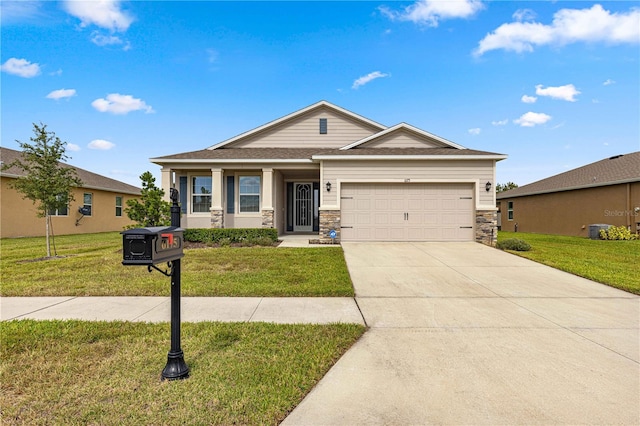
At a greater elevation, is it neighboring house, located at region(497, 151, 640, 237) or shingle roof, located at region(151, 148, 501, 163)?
shingle roof, located at region(151, 148, 501, 163)

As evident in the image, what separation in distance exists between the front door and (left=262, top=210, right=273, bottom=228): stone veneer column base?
321 cm

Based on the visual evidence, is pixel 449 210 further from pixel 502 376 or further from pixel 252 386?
pixel 252 386

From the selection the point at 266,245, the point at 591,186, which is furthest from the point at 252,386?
the point at 591,186

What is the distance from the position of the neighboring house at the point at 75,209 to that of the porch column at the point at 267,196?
1136 centimetres

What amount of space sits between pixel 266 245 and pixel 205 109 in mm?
9793

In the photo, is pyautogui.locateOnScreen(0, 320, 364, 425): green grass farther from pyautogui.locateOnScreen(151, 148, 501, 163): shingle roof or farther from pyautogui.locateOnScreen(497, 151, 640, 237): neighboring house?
pyautogui.locateOnScreen(497, 151, 640, 237): neighboring house

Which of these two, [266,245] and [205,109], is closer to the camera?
[266,245]

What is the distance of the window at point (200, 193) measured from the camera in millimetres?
13492

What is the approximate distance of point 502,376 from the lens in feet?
8.93

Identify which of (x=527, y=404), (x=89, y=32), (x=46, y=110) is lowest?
(x=527, y=404)

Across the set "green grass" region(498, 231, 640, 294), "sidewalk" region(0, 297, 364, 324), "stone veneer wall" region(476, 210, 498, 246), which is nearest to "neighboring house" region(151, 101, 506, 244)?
"stone veneer wall" region(476, 210, 498, 246)

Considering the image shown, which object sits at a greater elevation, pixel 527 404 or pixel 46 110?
pixel 46 110

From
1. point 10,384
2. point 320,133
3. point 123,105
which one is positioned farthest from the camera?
point 123,105

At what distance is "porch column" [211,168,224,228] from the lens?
12750 mm
